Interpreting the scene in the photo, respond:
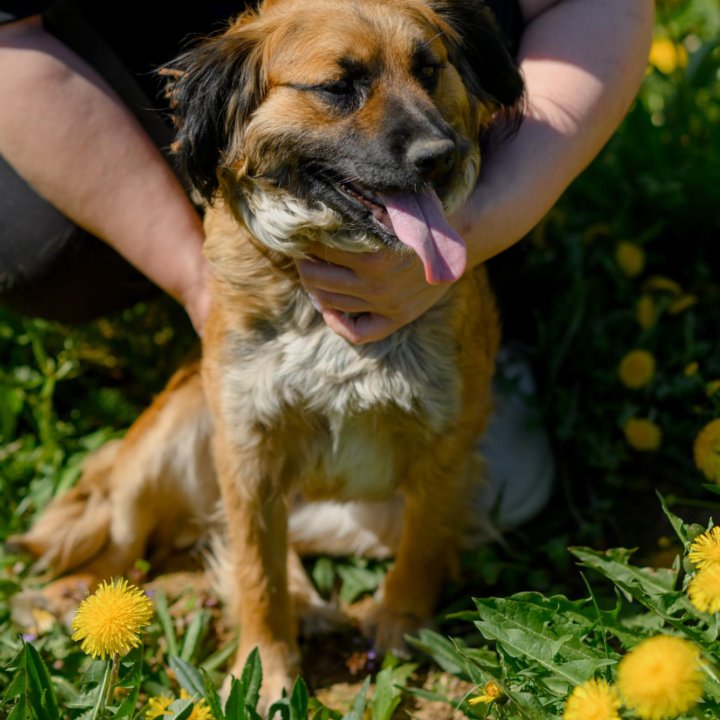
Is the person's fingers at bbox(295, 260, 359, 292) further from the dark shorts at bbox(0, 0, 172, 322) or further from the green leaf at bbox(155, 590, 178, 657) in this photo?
the green leaf at bbox(155, 590, 178, 657)

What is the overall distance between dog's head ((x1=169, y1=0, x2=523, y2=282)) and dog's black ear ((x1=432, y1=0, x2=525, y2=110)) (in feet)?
0.15

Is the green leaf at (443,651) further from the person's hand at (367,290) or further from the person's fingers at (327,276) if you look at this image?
the person's fingers at (327,276)

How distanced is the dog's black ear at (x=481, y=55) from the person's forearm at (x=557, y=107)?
16 centimetres

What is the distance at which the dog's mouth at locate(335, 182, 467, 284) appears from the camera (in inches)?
79.5

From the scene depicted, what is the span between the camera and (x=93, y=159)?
2629 millimetres

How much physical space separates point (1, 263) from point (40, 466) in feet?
2.40

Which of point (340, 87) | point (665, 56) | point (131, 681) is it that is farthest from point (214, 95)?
point (665, 56)

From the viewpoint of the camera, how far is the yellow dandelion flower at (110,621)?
1732mm

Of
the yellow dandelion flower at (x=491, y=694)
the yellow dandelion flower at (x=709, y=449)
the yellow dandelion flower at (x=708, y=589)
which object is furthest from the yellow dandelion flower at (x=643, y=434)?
the yellow dandelion flower at (x=708, y=589)

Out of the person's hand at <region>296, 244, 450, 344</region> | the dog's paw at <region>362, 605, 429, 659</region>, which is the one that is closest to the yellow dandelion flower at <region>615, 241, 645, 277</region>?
the person's hand at <region>296, 244, 450, 344</region>

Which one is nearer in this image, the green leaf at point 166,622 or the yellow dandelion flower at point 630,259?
the green leaf at point 166,622

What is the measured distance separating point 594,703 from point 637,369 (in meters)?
1.74

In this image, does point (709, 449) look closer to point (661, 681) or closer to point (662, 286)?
point (661, 681)

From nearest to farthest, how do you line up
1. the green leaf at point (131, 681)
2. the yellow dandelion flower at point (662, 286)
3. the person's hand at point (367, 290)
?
the green leaf at point (131, 681), the person's hand at point (367, 290), the yellow dandelion flower at point (662, 286)
